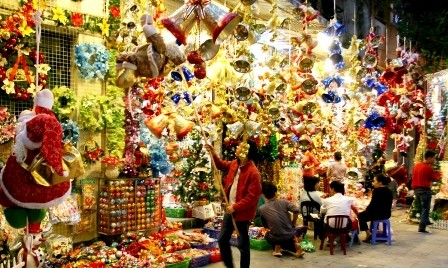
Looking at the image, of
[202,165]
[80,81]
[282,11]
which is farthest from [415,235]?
[80,81]

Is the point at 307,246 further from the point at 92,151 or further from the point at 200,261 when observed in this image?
the point at 92,151

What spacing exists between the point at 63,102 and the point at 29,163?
3.45m

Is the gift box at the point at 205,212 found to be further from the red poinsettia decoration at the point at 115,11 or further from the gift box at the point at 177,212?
the red poinsettia decoration at the point at 115,11

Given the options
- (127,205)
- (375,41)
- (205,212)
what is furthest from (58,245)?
(375,41)

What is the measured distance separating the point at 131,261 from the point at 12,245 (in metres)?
1.39

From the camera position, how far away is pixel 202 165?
9.01 metres

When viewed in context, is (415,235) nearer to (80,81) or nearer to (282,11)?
(282,11)

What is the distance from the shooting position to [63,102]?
6094 mm

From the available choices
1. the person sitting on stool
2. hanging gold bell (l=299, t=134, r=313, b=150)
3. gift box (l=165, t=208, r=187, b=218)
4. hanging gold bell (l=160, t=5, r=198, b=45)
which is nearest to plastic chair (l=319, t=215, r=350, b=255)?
the person sitting on stool

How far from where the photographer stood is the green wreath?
6.00 metres

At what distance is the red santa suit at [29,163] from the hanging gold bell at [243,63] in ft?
10.0

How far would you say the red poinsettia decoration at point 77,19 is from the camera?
6.21 m

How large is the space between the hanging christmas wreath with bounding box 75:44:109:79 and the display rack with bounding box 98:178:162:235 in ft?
4.82

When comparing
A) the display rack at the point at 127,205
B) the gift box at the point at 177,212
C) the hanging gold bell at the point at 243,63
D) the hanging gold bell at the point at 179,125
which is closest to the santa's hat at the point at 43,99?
the hanging gold bell at the point at 179,125
